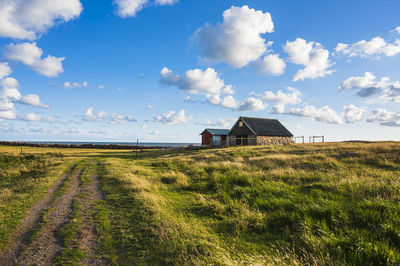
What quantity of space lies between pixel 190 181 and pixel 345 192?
7716mm

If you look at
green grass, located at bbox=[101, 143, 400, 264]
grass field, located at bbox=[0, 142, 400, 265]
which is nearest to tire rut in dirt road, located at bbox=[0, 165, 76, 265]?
grass field, located at bbox=[0, 142, 400, 265]

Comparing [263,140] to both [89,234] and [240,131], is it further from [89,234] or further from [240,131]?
[89,234]

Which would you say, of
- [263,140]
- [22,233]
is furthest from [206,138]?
[22,233]

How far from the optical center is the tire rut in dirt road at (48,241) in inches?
163

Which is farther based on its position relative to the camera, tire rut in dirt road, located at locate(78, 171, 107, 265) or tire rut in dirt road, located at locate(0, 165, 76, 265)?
tire rut in dirt road, located at locate(0, 165, 76, 265)

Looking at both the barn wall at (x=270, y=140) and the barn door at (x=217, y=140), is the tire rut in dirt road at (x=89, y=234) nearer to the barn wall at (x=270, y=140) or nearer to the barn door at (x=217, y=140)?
the barn wall at (x=270, y=140)

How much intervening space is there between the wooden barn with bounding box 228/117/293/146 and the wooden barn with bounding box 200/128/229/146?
7.62m

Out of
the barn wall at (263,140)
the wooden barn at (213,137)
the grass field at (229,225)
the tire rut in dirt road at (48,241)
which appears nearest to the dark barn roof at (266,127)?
the barn wall at (263,140)

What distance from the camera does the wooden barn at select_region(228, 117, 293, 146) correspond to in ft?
134

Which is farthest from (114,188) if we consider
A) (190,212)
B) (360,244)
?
(360,244)

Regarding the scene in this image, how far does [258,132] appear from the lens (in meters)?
40.5

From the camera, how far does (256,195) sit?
8211mm

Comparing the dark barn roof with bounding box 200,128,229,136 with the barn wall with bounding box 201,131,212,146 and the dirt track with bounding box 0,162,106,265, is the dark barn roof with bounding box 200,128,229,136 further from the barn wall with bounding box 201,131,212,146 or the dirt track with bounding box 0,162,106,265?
the dirt track with bounding box 0,162,106,265

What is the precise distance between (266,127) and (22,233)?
43.0 metres
